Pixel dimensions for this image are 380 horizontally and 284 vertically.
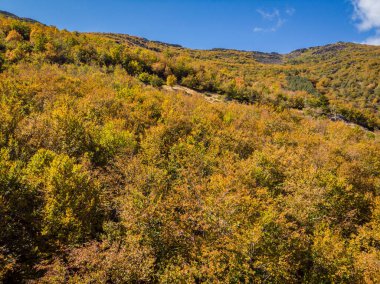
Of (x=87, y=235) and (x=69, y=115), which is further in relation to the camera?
(x=69, y=115)

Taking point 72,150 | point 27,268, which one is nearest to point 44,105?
point 72,150

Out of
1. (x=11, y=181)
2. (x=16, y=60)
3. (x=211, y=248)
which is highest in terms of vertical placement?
(x=16, y=60)

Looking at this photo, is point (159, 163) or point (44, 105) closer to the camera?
point (159, 163)

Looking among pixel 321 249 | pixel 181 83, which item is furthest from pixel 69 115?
pixel 181 83

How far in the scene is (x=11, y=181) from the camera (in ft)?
94.5

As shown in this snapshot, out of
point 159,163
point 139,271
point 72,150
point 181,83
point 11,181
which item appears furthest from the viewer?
point 181,83

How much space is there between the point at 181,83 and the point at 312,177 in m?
106

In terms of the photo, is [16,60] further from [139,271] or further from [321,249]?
Answer: [321,249]

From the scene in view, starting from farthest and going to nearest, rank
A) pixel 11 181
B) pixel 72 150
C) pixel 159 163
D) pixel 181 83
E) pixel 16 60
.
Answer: pixel 181 83, pixel 16 60, pixel 159 163, pixel 72 150, pixel 11 181

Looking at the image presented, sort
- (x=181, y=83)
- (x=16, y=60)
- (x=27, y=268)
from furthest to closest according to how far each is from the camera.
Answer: (x=181, y=83)
(x=16, y=60)
(x=27, y=268)

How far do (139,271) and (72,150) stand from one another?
2784 cm

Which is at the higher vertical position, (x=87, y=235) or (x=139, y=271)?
(x=139, y=271)

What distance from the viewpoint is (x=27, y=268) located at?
24.0m

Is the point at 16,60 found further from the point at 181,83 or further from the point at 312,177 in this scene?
the point at 312,177
